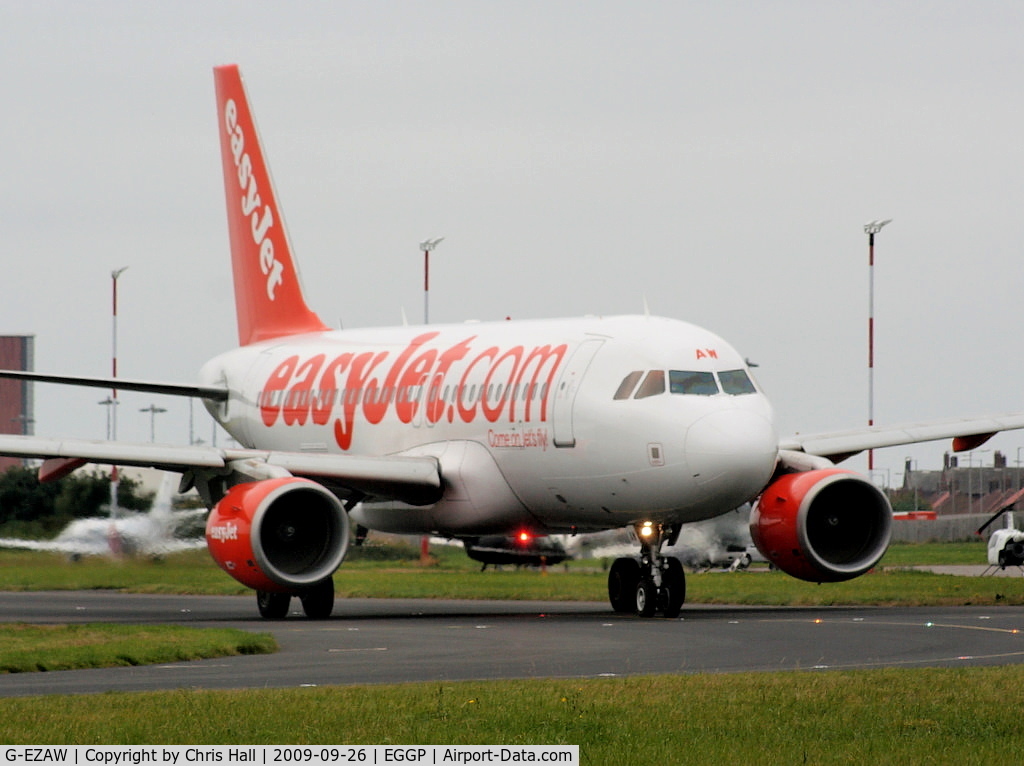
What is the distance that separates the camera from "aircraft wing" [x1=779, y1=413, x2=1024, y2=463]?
30641 millimetres

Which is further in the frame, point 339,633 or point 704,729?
point 339,633

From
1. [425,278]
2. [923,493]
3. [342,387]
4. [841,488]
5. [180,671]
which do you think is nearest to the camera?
[180,671]

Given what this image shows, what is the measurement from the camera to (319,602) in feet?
95.3

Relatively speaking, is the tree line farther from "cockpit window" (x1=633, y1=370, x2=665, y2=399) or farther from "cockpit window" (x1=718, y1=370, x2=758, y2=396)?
"cockpit window" (x1=718, y1=370, x2=758, y2=396)

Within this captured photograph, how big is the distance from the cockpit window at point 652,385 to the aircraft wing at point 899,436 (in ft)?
14.1

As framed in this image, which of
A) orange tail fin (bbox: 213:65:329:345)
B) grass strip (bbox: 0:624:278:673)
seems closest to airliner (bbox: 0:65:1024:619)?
grass strip (bbox: 0:624:278:673)

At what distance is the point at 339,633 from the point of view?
24375mm

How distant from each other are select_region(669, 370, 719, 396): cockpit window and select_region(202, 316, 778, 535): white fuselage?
2cm

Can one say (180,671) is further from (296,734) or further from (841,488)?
(841,488)

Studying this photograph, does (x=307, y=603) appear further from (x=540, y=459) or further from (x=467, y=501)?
(x=540, y=459)

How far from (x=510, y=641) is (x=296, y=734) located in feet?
32.2

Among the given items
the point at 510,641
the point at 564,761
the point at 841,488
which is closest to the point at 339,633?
the point at 510,641

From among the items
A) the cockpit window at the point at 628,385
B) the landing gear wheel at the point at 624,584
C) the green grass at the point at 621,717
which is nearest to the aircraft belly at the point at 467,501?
the landing gear wheel at the point at 624,584

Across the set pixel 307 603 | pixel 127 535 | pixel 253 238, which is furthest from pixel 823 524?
pixel 253 238
